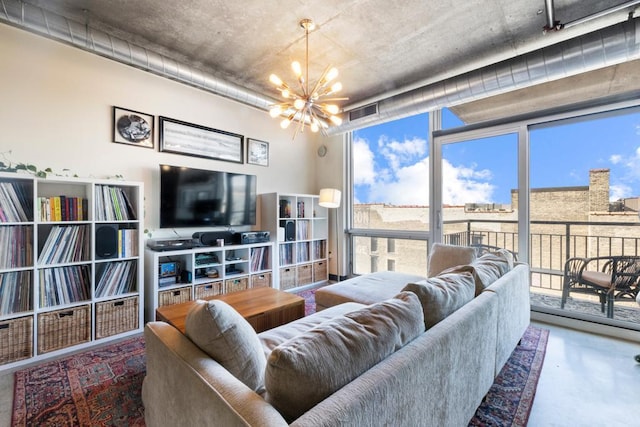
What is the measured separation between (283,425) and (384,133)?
4.22 m

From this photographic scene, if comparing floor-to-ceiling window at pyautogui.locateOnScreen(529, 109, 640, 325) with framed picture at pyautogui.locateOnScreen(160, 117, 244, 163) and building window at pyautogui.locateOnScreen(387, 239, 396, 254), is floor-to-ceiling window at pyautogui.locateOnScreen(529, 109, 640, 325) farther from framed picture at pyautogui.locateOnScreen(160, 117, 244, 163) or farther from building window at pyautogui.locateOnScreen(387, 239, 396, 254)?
framed picture at pyautogui.locateOnScreen(160, 117, 244, 163)

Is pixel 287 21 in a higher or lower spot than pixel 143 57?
higher

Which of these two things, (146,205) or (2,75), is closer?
(2,75)

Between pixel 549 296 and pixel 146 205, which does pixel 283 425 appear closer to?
pixel 146 205

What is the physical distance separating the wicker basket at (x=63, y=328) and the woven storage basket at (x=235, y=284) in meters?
1.25

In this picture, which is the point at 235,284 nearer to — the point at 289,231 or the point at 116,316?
the point at 289,231

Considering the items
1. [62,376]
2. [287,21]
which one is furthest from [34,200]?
[287,21]

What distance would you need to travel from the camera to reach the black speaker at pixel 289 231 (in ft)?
13.2

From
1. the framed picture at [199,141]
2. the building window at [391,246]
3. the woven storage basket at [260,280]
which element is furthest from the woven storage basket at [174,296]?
the building window at [391,246]

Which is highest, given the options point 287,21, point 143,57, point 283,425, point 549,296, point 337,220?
point 287,21

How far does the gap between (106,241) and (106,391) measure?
4.02ft

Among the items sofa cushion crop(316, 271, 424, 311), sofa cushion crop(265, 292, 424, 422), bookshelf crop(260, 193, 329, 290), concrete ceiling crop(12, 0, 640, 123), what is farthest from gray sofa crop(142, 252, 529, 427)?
bookshelf crop(260, 193, 329, 290)

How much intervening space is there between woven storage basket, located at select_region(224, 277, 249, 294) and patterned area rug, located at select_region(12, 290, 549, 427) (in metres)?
1.04

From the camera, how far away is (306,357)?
2.77 feet
